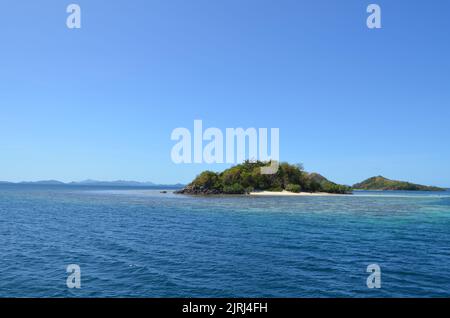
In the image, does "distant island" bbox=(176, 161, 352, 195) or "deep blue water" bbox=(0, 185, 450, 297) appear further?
"distant island" bbox=(176, 161, 352, 195)

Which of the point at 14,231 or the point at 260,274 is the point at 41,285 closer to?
the point at 260,274

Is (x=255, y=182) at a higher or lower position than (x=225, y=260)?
higher

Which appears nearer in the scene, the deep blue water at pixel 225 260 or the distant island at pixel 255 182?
the deep blue water at pixel 225 260

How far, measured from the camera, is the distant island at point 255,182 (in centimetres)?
16150

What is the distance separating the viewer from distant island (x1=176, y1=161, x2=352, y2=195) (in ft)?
530

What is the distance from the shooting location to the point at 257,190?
173250mm

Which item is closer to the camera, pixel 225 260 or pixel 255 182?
pixel 225 260

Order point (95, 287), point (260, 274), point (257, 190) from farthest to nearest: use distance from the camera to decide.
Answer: point (257, 190) < point (260, 274) < point (95, 287)

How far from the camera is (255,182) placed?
172625 mm
